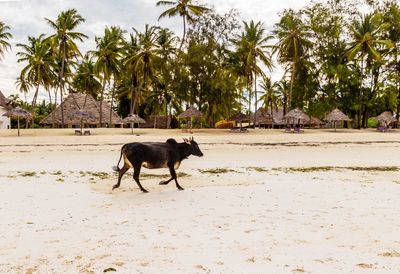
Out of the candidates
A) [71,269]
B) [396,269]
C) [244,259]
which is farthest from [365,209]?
[71,269]

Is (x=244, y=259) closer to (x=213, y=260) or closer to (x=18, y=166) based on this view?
(x=213, y=260)

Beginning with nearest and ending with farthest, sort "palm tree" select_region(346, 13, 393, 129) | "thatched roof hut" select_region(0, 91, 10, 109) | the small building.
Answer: "palm tree" select_region(346, 13, 393, 129), the small building, "thatched roof hut" select_region(0, 91, 10, 109)

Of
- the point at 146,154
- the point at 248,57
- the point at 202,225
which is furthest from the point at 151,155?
the point at 248,57

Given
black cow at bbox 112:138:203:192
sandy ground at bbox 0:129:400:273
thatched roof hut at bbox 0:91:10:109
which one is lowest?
sandy ground at bbox 0:129:400:273

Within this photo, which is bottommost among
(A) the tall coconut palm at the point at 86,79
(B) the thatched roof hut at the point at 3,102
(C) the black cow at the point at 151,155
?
(C) the black cow at the point at 151,155

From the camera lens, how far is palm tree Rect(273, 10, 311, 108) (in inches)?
1582

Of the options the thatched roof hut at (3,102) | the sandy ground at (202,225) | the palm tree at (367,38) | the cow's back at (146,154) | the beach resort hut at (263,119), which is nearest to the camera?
the sandy ground at (202,225)

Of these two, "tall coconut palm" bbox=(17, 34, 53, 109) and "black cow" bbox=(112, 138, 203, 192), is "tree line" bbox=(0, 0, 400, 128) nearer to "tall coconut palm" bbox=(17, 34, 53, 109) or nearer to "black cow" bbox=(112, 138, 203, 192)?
"tall coconut palm" bbox=(17, 34, 53, 109)

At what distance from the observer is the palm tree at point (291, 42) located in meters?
40.2

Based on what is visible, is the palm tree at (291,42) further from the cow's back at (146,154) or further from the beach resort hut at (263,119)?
the cow's back at (146,154)

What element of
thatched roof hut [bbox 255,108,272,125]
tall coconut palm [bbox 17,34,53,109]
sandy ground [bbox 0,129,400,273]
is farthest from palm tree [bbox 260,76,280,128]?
sandy ground [bbox 0,129,400,273]

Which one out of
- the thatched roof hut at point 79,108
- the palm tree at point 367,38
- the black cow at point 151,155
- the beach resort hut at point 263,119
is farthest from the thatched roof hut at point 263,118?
the black cow at point 151,155

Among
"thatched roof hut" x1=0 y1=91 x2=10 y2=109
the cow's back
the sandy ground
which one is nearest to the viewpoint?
the sandy ground

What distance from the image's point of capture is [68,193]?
7555 mm
